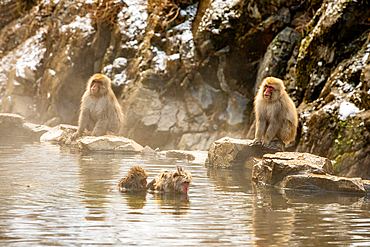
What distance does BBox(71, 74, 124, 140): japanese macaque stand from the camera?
8906 millimetres

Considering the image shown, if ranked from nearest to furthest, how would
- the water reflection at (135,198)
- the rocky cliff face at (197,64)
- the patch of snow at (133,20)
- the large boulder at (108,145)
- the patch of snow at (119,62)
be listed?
the water reflection at (135,198), the rocky cliff face at (197,64), the large boulder at (108,145), the patch of snow at (119,62), the patch of snow at (133,20)

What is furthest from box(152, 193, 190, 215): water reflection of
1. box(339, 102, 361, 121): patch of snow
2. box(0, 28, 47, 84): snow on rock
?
box(0, 28, 47, 84): snow on rock

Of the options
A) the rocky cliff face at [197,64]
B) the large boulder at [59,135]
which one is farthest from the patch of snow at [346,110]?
the large boulder at [59,135]

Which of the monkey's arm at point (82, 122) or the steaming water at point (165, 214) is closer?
the steaming water at point (165, 214)

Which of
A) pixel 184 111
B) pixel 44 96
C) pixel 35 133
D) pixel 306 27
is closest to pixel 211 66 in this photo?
pixel 184 111

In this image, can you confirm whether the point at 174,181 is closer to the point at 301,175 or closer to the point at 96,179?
the point at 96,179

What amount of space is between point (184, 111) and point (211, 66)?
1.35 meters

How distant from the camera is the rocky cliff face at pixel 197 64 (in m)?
7.88

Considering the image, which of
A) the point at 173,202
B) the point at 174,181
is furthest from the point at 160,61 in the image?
the point at 173,202

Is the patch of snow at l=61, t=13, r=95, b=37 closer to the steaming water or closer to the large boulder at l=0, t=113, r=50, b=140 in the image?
the large boulder at l=0, t=113, r=50, b=140

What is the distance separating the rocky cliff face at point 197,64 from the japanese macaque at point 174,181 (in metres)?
3.53

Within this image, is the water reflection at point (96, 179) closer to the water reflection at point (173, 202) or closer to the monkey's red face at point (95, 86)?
the water reflection at point (173, 202)

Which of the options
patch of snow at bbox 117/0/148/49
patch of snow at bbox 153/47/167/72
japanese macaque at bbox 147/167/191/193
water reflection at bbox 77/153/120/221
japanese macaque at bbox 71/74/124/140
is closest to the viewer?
water reflection at bbox 77/153/120/221

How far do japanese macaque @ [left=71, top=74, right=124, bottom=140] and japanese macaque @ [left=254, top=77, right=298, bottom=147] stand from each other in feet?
10.9
